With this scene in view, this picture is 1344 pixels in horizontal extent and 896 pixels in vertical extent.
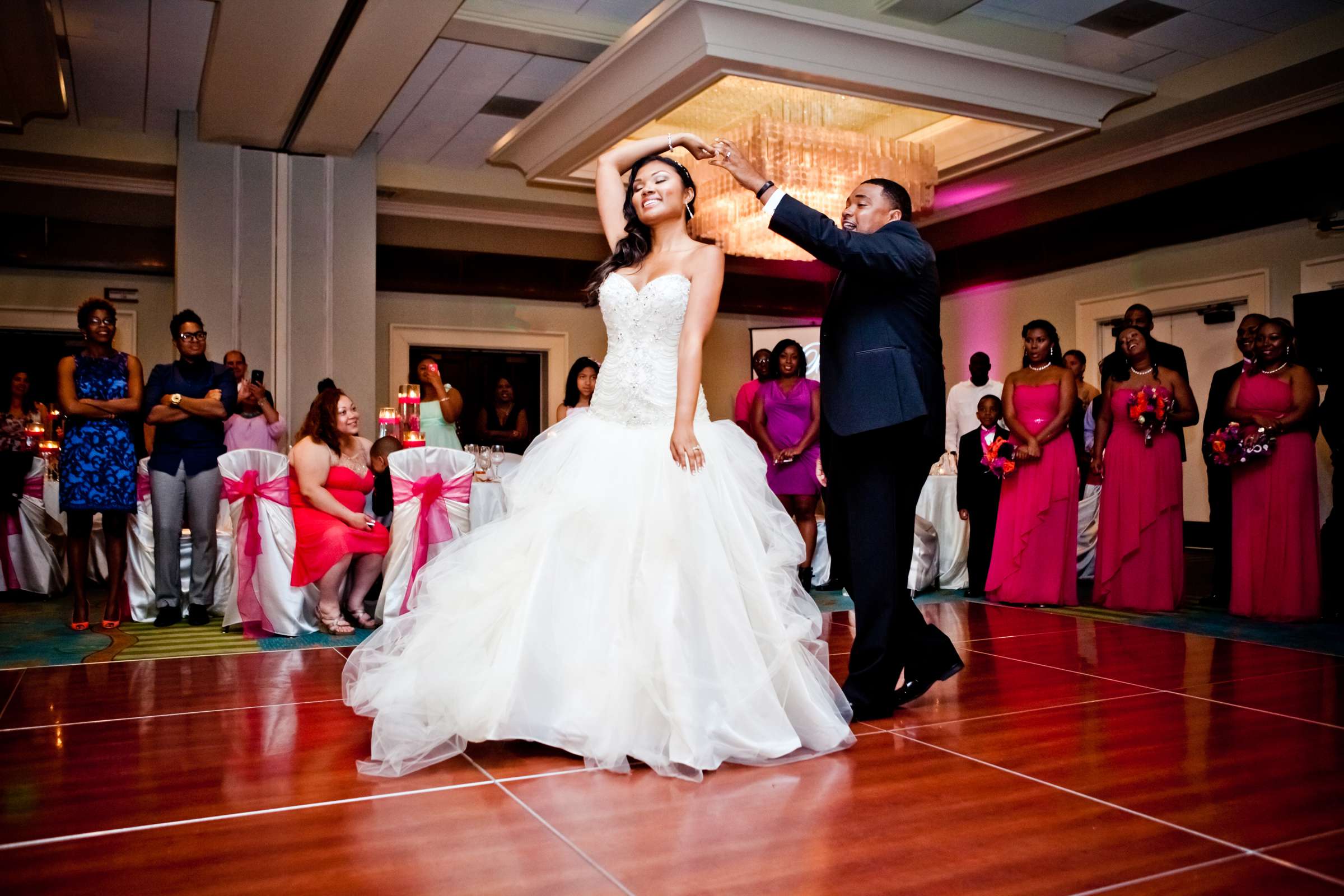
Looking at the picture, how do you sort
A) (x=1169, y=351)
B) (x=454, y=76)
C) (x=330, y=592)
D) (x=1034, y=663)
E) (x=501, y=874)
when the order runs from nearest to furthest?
(x=501, y=874), (x=1034, y=663), (x=330, y=592), (x=1169, y=351), (x=454, y=76)

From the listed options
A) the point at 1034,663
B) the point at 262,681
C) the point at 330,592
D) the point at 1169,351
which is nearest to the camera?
the point at 262,681

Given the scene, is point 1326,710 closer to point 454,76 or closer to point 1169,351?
point 1169,351

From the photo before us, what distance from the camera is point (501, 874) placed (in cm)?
183

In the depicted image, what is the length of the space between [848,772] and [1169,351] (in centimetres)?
481

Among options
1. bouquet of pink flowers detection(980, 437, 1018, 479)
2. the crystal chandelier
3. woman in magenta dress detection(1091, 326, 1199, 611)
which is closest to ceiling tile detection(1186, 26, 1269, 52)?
the crystal chandelier

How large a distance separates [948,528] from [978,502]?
0.37 m

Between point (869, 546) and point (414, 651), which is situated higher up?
point (869, 546)

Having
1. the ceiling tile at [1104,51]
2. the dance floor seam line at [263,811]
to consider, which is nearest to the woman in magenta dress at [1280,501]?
the ceiling tile at [1104,51]

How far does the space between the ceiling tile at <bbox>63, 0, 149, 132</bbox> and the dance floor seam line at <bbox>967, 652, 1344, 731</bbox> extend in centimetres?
618

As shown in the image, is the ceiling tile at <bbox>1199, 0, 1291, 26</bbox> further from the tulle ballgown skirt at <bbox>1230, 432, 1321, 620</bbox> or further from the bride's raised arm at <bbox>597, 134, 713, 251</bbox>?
the bride's raised arm at <bbox>597, 134, 713, 251</bbox>

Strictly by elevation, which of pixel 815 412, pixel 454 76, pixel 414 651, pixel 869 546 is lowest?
pixel 414 651

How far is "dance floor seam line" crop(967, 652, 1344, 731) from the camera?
117 inches

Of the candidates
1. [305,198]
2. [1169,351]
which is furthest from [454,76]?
[1169,351]

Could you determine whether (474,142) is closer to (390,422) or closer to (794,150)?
(794,150)
